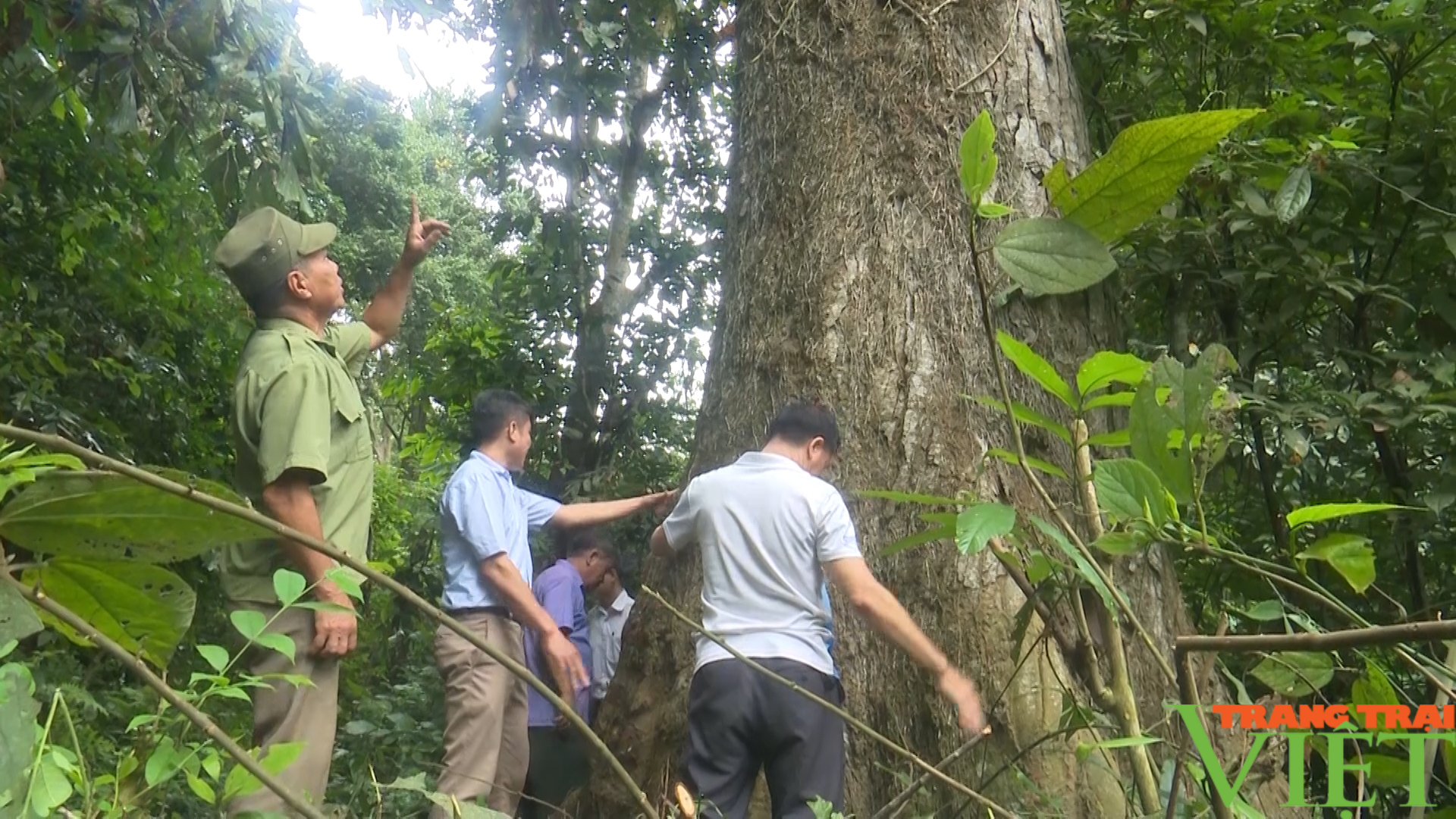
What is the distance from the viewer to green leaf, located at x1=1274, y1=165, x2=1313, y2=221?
3.16 m

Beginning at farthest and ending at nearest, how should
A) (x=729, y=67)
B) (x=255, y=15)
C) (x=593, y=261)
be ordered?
(x=593, y=261) → (x=729, y=67) → (x=255, y=15)

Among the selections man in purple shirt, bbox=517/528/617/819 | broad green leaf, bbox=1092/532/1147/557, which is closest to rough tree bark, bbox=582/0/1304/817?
man in purple shirt, bbox=517/528/617/819

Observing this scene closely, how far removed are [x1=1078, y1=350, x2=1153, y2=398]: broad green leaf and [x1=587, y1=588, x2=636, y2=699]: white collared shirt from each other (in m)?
3.95

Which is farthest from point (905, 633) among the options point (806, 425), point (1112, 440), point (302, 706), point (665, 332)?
point (665, 332)

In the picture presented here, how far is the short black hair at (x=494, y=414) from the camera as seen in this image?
4.09m

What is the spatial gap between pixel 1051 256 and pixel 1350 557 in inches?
13.0

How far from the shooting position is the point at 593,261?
806 cm

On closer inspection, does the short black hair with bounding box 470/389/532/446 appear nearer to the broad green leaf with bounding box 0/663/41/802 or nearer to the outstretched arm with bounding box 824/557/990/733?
the outstretched arm with bounding box 824/557/990/733

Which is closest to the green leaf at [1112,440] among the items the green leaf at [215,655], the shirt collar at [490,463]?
the green leaf at [215,655]

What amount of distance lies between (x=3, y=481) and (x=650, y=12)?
5714 millimetres

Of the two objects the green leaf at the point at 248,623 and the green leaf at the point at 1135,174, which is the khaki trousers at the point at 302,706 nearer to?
the green leaf at the point at 248,623

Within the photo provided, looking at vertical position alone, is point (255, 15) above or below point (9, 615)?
above

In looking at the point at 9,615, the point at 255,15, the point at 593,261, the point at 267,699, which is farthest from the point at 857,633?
the point at 593,261

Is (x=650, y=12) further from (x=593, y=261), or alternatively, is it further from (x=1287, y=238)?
(x=1287, y=238)
